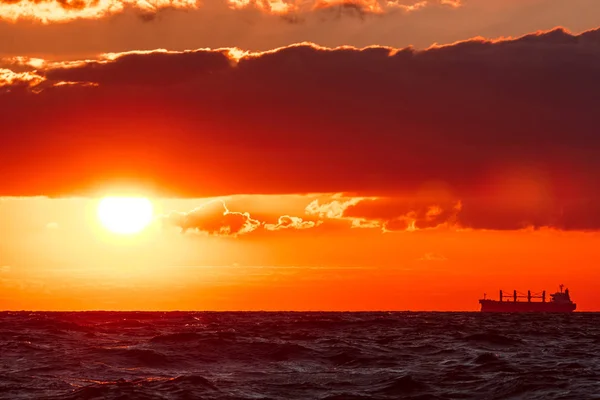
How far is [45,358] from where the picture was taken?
179 ft

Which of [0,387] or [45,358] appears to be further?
[45,358]

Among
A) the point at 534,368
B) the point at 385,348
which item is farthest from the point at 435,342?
the point at 534,368

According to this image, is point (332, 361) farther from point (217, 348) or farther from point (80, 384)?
point (80, 384)

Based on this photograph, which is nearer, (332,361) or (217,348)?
(332,361)

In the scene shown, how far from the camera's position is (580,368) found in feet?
159

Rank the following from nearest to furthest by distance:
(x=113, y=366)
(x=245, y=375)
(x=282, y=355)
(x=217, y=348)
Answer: (x=245, y=375)
(x=113, y=366)
(x=282, y=355)
(x=217, y=348)

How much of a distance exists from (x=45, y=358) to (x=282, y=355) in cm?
1627

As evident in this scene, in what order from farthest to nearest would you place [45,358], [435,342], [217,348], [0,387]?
[435,342] → [217,348] → [45,358] → [0,387]

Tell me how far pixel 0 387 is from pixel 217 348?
25635mm

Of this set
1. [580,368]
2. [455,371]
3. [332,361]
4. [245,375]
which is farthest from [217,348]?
[580,368]

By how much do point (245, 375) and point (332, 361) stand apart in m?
9.60

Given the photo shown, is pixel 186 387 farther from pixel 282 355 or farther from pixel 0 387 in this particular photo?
pixel 282 355

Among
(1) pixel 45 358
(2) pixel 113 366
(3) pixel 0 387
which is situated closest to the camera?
(3) pixel 0 387

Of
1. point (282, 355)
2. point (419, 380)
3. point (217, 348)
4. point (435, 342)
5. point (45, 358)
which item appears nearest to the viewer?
point (419, 380)
